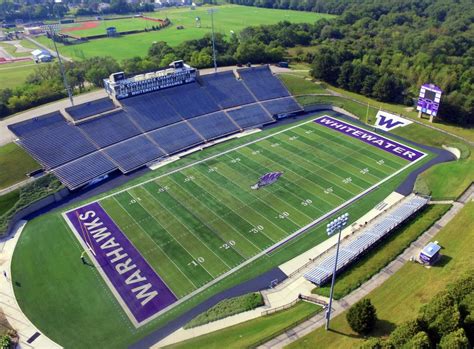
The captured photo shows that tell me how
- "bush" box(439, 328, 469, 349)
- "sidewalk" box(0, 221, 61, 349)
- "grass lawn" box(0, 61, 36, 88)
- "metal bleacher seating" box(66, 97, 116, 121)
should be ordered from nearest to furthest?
"bush" box(439, 328, 469, 349) → "sidewalk" box(0, 221, 61, 349) → "metal bleacher seating" box(66, 97, 116, 121) → "grass lawn" box(0, 61, 36, 88)

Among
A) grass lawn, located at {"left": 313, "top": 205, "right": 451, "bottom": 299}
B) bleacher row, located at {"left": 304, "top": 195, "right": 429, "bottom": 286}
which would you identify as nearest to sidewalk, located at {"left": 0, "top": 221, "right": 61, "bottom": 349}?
bleacher row, located at {"left": 304, "top": 195, "right": 429, "bottom": 286}

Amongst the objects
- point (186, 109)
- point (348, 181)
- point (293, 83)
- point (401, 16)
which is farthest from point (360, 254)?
point (401, 16)

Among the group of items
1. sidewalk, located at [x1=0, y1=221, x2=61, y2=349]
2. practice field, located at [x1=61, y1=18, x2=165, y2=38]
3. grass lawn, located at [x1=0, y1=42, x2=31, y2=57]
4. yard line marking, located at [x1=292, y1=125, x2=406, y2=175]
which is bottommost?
sidewalk, located at [x1=0, y1=221, x2=61, y2=349]

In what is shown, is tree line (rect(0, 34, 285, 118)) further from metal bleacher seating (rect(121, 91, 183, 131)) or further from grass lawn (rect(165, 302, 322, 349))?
grass lawn (rect(165, 302, 322, 349))

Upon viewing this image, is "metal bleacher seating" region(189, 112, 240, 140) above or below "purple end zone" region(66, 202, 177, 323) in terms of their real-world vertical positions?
above

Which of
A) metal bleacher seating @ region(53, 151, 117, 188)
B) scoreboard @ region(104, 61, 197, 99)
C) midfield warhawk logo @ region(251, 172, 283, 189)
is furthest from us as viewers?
scoreboard @ region(104, 61, 197, 99)

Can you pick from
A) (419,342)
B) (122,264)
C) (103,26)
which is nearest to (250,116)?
(122,264)

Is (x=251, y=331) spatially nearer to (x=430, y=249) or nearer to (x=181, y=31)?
(x=430, y=249)
